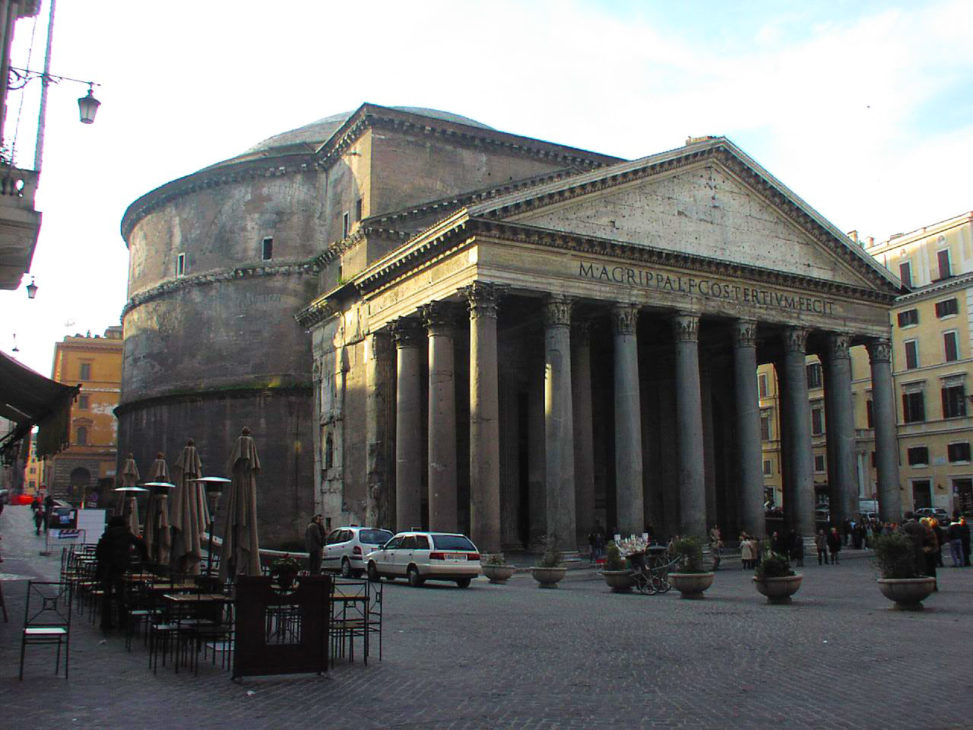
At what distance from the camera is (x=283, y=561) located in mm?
9547

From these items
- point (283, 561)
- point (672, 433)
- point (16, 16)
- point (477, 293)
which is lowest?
point (283, 561)

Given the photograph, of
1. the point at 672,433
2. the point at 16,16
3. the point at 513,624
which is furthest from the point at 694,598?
the point at 672,433

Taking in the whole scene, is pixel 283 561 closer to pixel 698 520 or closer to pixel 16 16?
pixel 16 16

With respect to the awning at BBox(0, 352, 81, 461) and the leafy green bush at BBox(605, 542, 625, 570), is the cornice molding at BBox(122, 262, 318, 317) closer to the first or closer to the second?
the awning at BBox(0, 352, 81, 461)

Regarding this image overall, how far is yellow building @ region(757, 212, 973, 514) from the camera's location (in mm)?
44000

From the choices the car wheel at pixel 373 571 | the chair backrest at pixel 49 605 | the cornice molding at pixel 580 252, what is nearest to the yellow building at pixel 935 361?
the cornice molding at pixel 580 252

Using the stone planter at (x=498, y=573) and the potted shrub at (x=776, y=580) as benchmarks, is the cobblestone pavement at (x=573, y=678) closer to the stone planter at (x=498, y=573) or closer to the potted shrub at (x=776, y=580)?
the potted shrub at (x=776, y=580)

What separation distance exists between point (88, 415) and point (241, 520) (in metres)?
59.9

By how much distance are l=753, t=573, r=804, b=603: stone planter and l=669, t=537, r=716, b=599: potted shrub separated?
121cm

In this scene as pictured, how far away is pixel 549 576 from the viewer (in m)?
21.1

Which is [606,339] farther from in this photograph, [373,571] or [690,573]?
[690,573]

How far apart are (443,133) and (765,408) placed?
29960 millimetres

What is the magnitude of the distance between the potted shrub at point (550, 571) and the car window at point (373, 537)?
187 inches

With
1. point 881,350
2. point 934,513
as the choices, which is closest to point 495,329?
point 881,350
